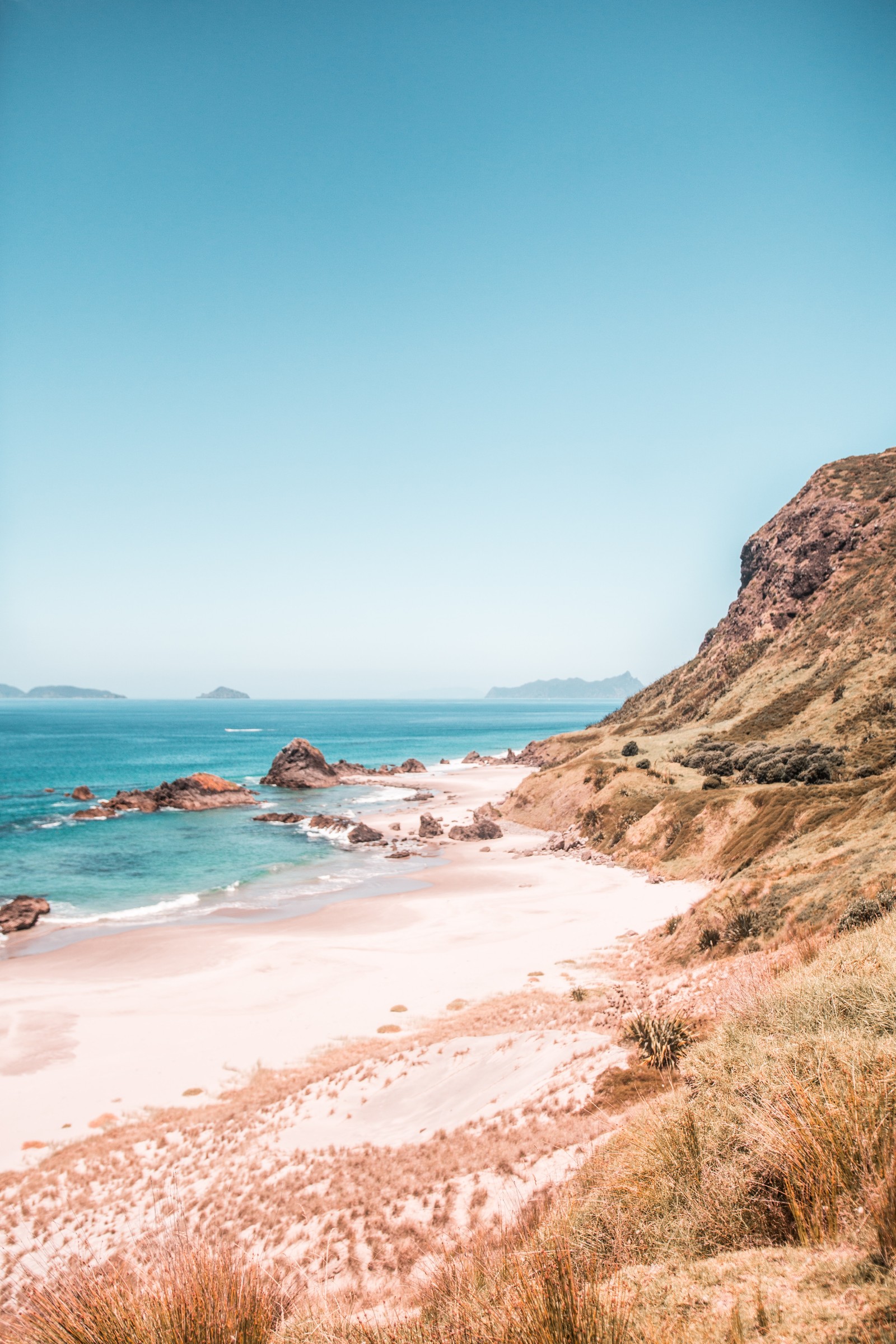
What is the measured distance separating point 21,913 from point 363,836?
929 inches

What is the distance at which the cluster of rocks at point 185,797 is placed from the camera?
61.6 metres

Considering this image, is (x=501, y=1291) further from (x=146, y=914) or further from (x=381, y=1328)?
(x=146, y=914)

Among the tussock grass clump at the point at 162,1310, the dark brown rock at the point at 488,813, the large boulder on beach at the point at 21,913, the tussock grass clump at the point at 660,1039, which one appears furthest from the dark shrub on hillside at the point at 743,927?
the dark brown rock at the point at 488,813

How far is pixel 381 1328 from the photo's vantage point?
4.66 meters

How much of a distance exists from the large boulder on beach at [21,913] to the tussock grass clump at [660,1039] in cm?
2980

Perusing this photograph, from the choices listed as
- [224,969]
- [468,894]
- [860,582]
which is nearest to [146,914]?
[224,969]

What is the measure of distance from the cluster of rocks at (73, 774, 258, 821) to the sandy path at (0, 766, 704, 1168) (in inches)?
1433

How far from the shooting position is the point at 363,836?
159ft

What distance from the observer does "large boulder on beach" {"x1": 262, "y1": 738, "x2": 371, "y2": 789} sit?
8144 cm

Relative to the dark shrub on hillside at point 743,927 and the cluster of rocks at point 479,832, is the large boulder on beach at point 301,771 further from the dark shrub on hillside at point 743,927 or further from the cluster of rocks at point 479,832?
the dark shrub on hillside at point 743,927

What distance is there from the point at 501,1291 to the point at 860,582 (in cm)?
6348

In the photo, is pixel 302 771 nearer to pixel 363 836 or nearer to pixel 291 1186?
pixel 363 836

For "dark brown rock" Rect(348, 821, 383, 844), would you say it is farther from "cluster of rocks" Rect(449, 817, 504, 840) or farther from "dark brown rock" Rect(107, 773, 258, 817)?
"dark brown rock" Rect(107, 773, 258, 817)

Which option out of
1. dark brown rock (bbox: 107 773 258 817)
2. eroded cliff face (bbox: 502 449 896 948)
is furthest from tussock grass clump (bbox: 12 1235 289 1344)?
dark brown rock (bbox: 107 773 258 817)
